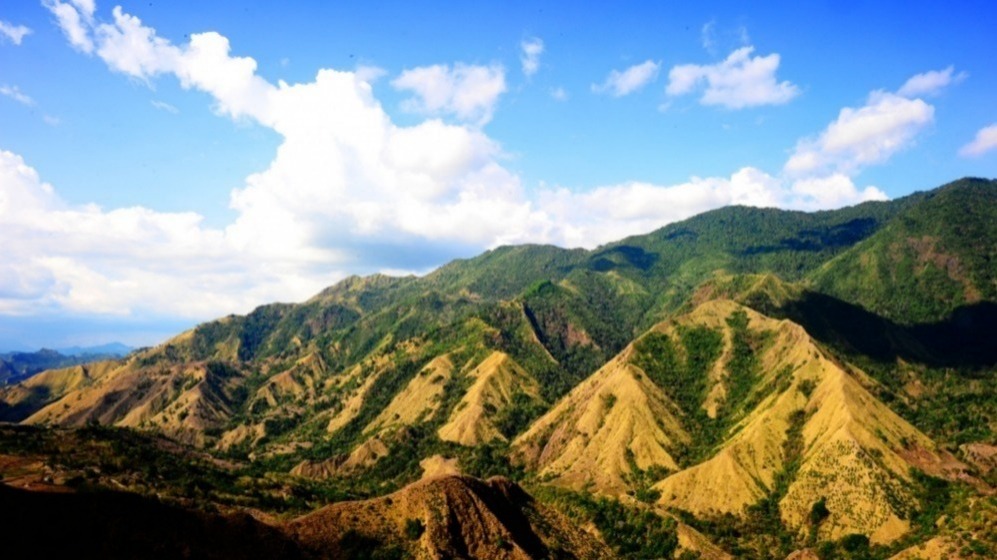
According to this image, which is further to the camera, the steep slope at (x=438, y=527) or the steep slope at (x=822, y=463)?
the steep slope at (x=822, y=463)

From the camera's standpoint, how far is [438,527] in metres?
82.9

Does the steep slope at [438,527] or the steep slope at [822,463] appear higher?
the steep slope at [438,527]

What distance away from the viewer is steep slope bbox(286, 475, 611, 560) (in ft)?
262

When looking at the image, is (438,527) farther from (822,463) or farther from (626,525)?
(822,463)

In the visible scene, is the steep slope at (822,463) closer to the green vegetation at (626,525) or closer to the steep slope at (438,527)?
the green vegetation at (626,525)

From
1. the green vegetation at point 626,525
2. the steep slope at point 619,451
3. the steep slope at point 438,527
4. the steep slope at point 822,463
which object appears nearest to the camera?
the steep slope at point 438,527

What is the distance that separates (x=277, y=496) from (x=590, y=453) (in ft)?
320

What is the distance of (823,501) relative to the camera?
447 feet

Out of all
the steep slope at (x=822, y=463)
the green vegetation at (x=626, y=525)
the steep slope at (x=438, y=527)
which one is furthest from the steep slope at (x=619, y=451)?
the steep slope at (x=438, y=527)

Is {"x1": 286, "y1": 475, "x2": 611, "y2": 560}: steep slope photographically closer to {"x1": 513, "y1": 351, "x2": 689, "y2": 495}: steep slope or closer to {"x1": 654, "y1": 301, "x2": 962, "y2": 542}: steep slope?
{"x1": 654, "y1": 301, "x2": 962, "y2": 542}: steep slope

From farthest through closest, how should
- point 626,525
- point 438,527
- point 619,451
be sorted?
point 619,451 < point 626,525 < point 438,527

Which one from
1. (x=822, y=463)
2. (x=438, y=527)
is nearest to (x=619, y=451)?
(x=822, y=463)

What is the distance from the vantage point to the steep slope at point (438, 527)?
79.9 meters

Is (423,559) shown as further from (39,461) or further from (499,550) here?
(39,461)
